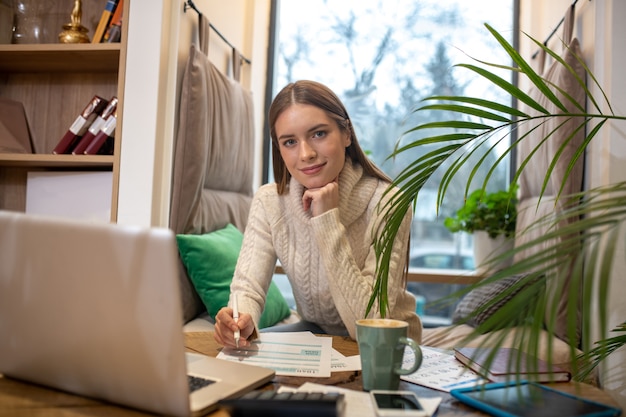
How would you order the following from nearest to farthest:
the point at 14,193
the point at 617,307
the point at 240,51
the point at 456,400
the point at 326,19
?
the point at 456,400, the point at 617,307, the point at 14,193, the point at 240,51, the point at 326,19

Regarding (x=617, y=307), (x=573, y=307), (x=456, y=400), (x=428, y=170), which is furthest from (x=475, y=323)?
(x=573, y=307)

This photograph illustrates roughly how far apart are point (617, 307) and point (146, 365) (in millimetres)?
1784

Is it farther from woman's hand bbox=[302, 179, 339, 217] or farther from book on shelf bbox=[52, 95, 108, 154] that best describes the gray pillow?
book on shelf bbox=[52, 95, 108, 154]

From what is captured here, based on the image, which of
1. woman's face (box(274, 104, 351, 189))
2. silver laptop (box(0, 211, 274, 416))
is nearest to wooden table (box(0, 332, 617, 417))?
silver laptop (box(0, 211, 274, 416))

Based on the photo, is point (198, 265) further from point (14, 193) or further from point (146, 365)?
point (146, 365)

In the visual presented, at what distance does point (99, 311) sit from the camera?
66 cm

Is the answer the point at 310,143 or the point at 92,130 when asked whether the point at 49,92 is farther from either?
the point at 310,143

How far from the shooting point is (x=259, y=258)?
1.64 meters

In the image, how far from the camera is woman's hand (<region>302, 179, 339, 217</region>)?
5.05 feet

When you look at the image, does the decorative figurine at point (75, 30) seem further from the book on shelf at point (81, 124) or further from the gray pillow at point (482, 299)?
the gray pillow at point (482, 299)

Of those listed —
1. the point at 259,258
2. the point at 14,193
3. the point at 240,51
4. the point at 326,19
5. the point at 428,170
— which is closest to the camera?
the point at 428,170

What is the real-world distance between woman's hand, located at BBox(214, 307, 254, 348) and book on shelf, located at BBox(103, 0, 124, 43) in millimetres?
1373

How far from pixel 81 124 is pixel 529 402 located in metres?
1.87

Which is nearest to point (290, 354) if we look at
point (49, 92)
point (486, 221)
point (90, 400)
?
point (90, 400)
